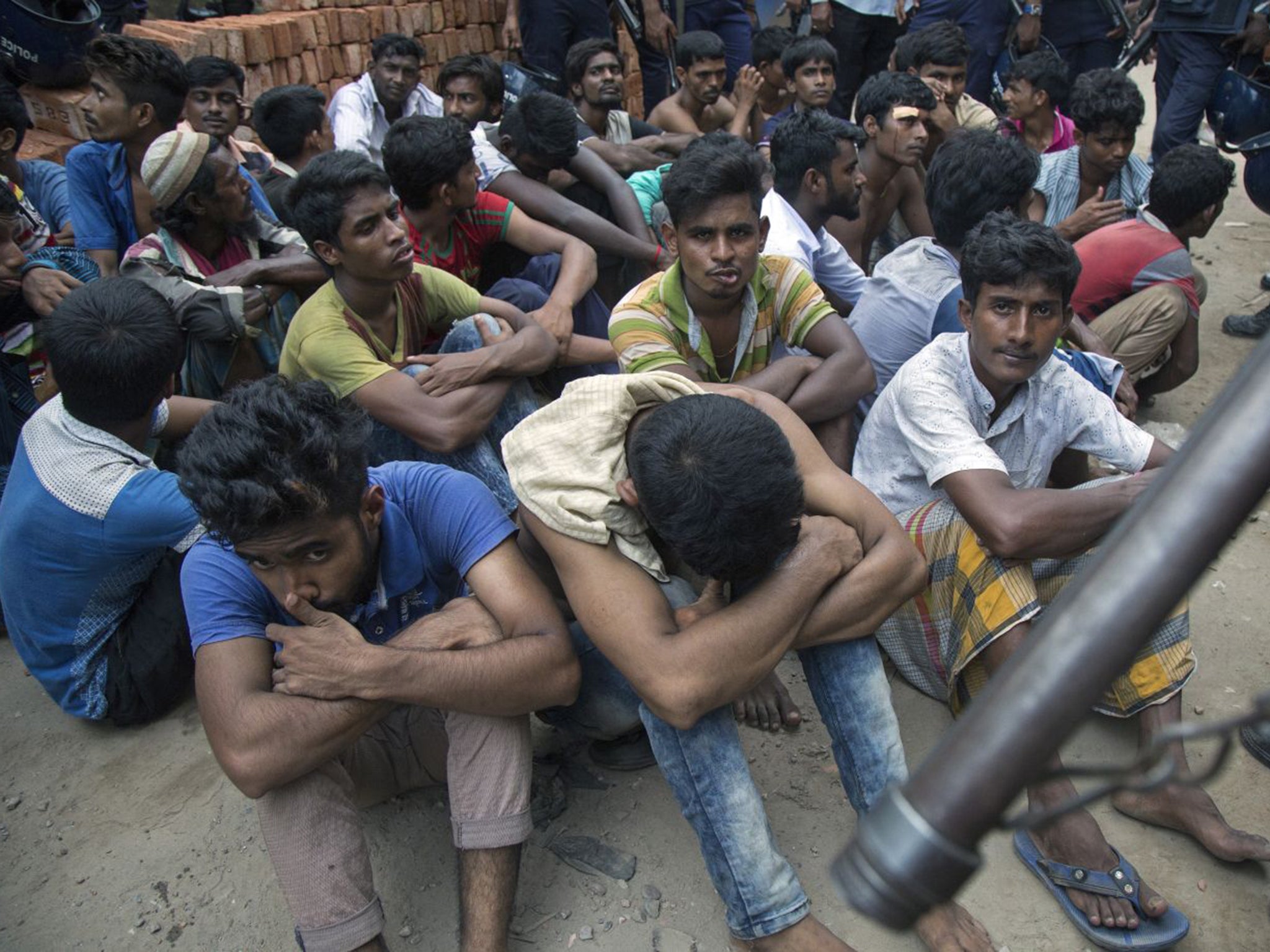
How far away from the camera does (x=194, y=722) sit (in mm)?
2900

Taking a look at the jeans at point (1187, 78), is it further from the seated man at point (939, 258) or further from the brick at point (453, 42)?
the brick at point (453, 42)

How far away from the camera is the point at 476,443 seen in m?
3.25

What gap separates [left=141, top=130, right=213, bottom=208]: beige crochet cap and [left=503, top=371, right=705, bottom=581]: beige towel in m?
1.95

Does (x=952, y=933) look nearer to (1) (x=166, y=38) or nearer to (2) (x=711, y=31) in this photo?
(1) (x=166, y=38)

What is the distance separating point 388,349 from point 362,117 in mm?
2769

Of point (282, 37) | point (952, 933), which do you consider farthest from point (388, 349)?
point (282, 37)

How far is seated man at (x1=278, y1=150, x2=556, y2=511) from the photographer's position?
3.10 m

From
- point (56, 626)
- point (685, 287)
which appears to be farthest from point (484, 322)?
point (56, 626)

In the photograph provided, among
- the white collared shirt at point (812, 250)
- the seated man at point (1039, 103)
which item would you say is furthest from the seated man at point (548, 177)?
the seated man at point (1039, 103)

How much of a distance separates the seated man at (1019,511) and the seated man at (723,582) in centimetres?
33

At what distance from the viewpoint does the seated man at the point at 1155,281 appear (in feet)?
13.7

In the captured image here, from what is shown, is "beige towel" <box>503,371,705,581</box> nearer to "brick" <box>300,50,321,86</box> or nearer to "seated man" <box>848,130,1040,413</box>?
"seated man" <box>848,130,1040,413</box>

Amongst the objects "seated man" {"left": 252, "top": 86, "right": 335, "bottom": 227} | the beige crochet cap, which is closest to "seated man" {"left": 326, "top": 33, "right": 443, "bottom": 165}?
"seated man" {"left": 252, "top": 86, "right": 335, "bottom": 227}

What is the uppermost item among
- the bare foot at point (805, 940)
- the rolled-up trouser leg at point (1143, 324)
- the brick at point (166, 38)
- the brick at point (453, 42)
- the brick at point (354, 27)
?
the brick at point (166, 38)
